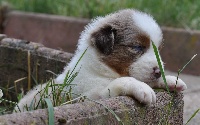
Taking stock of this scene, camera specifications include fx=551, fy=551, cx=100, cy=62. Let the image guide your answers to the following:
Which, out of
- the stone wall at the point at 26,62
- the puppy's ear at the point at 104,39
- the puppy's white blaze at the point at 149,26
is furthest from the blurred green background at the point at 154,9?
the puppy's ear at the point at 104,39

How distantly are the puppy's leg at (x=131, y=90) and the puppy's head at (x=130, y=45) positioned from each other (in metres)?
0.28

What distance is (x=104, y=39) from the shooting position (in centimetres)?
351

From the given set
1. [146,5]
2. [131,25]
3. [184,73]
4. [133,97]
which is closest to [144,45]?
[131,25]

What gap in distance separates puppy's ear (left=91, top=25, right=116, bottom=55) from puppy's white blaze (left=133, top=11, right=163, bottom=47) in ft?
0.57

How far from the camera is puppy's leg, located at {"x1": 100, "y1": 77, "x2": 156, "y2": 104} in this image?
2932mm

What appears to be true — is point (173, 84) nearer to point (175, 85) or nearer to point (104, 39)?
point (175, 85)

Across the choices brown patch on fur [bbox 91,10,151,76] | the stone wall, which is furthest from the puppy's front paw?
the stone wall

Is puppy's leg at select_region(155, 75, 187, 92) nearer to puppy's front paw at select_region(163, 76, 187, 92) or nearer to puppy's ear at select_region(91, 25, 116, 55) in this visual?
puppy's front paw at select_region(163, 76, 187, 92)

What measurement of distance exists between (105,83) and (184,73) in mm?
3736

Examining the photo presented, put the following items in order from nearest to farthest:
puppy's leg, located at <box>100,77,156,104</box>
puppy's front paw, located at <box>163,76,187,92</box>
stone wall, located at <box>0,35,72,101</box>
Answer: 1. puppy's leg, located at <box>100,77,156,104</box>
2. puppy's front paw, located at <box>163,76,187,92</box>
3. stone wall, located at <box>0,35,72,101</box>

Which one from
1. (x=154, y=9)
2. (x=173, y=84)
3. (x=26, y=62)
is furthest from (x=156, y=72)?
(x=154, y=9)

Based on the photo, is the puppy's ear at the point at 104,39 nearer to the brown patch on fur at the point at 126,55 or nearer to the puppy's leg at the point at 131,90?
the brown patch on fur at the point at 126,55

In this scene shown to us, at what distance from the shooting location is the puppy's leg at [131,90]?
2.93 m

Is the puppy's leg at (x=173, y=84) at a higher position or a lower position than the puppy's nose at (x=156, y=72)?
lower
